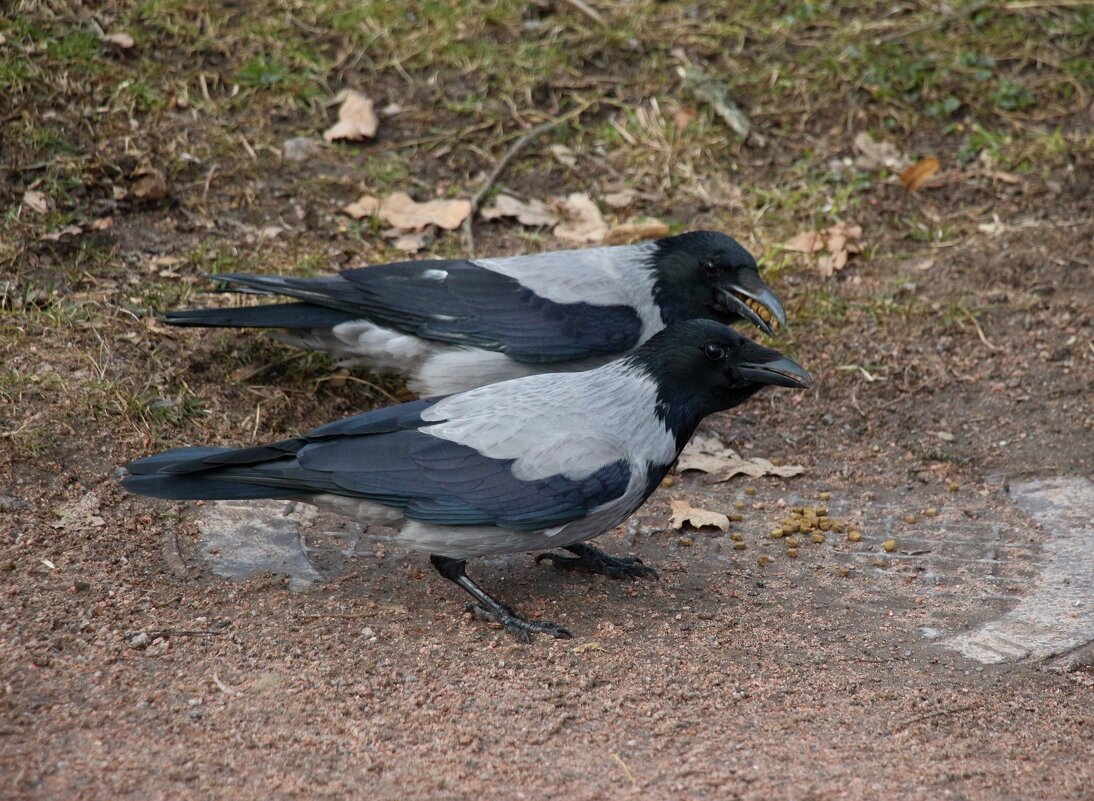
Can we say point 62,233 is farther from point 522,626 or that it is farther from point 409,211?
point 522,626

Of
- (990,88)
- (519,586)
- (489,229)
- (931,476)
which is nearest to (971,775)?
(519,586)

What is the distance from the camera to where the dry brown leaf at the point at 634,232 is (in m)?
7.27

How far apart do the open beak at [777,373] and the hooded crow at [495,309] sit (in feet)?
3.99

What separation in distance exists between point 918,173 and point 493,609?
4.75 m

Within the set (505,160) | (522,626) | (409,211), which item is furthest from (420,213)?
(522,626)

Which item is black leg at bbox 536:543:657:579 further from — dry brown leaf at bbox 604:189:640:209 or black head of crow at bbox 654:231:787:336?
dry brown leaf at bbox 604:189:640:209

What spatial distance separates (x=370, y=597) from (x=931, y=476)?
9.04 ft

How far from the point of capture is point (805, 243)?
7324 millimetres

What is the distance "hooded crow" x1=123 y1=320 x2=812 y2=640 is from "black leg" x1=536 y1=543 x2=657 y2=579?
0.34 metres

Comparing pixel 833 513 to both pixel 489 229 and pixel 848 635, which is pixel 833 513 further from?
pixel 489 229

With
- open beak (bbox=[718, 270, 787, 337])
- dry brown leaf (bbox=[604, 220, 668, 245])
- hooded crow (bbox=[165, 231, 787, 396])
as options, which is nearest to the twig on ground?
dry brown leaf (bbox=[604, 220, 668, 245])

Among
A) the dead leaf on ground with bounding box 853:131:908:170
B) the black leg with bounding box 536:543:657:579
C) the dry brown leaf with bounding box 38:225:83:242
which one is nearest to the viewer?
the black leg with bounding box 536:543:657:579

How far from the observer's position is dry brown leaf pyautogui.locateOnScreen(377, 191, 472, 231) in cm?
725

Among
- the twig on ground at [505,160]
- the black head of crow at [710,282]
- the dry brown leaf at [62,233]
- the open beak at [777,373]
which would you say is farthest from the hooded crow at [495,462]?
the twig on ground at [505,160]
